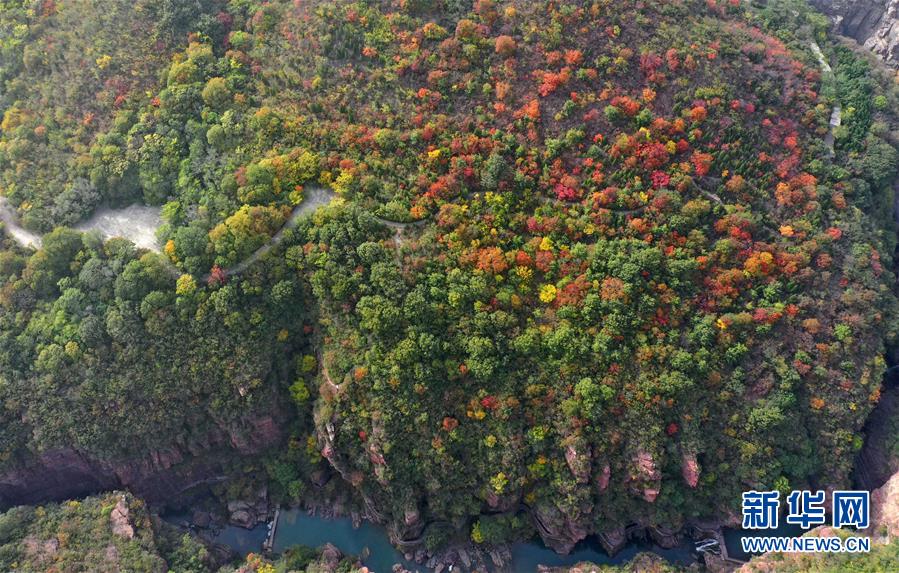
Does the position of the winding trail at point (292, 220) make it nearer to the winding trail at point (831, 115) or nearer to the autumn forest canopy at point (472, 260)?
the autumn forest canopy at point (472, 260)

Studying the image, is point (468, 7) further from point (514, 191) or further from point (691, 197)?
point (691, 197)

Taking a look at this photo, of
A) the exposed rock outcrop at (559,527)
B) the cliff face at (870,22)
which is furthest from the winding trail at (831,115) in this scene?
the exposed rock outcrop at (559,527)

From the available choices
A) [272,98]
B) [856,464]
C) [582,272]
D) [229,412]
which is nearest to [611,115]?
[582,272]

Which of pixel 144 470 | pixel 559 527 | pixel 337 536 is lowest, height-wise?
pixel 337 536

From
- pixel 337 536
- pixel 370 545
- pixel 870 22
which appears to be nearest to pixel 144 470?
pixel 337 536

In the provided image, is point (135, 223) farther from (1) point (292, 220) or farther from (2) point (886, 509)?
(2) point (886, 509)

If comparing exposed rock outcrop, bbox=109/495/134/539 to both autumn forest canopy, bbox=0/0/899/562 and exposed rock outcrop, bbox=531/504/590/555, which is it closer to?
autumn forest canopy, bbox=0/0/899/562

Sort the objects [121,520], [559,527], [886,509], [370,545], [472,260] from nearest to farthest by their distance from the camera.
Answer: [886,509]
[472,260]
[121,520]
[559,527]
[370,545]
